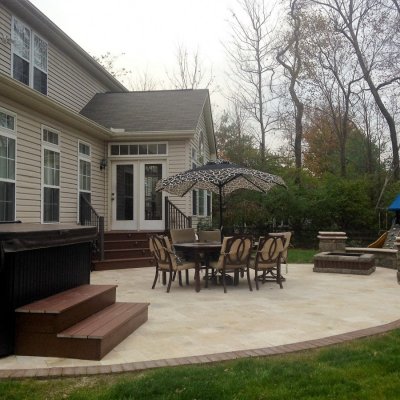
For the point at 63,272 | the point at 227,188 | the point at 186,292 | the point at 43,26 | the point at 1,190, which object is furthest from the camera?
the point at 43,26

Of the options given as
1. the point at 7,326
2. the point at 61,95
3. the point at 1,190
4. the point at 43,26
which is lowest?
the point at 7,326

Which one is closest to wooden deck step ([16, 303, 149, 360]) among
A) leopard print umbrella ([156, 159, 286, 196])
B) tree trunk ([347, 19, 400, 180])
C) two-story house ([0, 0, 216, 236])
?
leopard print umbrella ([156, 159, 286, 196])

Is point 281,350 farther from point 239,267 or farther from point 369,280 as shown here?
point 369,280

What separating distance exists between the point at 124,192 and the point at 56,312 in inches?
382

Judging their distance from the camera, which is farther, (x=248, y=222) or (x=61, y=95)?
(x=248, y=222)

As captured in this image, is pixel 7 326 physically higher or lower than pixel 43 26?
lower

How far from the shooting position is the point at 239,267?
7.76 meters

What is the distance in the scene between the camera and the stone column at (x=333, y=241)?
1203 centimetres

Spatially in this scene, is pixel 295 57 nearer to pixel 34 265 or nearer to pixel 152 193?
pixel 152 193

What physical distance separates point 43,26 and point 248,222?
9.46m

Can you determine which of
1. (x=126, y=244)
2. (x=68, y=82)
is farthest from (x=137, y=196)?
(x=68, y=82)

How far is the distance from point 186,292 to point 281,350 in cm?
356

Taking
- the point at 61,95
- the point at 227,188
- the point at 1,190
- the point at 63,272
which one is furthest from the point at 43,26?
the point at 63,272

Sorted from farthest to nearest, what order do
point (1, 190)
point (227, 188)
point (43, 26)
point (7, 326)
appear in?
1. point (43, 26)
2. point (227, 188)
3. point (1, 190)
4. point (7, 326)
